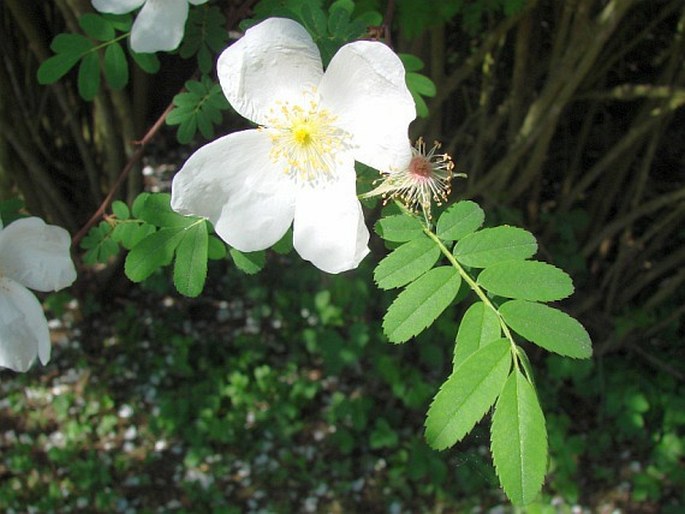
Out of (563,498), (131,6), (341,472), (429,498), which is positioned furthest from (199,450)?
(131,6)

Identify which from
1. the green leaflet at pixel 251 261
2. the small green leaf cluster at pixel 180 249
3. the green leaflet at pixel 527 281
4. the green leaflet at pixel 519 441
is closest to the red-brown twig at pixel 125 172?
the small green leaf cluster at pixel 180 249

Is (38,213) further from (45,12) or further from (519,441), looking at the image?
(519,441)

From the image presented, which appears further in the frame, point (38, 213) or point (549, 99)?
point (38, 213)

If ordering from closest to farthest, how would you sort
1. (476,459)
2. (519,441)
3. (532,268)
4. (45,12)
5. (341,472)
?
1. (519,441)
2. (532,268)
3. (476,459)
4. (45,12)
5. (341,472)

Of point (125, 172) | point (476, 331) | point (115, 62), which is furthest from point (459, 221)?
point (115, 62)

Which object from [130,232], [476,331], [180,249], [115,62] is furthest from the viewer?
[115,62]

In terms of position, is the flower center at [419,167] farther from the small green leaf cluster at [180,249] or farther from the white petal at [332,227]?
the small green leaf cluster at [180,249]

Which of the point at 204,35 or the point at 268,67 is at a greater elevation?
the point at 268,67

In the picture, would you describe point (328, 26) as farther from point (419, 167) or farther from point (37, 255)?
point (37, 255)
